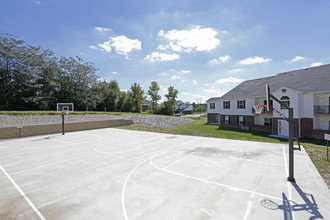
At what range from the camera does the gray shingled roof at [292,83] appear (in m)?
18.7

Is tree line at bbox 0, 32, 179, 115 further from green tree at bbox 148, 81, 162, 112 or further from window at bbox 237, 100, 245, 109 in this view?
window at bbox 237, 100, 245, 109

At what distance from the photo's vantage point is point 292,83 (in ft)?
70.8

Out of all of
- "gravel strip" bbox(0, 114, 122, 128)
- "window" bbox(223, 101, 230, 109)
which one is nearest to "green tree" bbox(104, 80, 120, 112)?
"gravel strip" bbox(0, 114, 122, 128)

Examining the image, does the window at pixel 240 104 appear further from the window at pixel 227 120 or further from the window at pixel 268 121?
the window at pixel 268 121

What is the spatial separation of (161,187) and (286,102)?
21027mm

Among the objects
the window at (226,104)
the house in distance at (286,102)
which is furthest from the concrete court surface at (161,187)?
the window at (226,104)

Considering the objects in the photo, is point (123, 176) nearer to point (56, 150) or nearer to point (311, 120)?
point (56, 150)

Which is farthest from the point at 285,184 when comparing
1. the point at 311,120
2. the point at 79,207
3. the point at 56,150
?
the point at 311,120

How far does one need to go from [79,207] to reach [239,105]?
86.2 feet

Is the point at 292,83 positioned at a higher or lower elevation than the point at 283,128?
higher

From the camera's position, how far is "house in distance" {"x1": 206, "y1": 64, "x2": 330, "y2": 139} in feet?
59.5

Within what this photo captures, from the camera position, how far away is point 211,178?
7133 millimetres

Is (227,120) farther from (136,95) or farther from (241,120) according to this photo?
(136,95)

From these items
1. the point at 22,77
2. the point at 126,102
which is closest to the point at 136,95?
the point at 126,102
